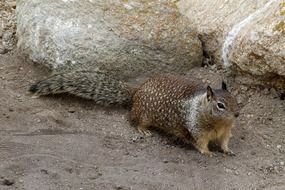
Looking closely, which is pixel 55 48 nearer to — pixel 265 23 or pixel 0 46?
pixel 0 46

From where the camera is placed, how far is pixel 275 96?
21.0 ft

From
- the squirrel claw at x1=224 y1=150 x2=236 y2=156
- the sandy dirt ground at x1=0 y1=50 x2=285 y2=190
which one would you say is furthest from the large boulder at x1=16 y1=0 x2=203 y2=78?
the squirrel claw at x1=224 y1=150 x2=236 y2=156

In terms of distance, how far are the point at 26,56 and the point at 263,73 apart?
2509 mm

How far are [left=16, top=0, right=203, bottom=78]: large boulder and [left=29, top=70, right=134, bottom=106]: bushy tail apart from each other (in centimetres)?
21

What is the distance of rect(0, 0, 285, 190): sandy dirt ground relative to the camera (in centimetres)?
520

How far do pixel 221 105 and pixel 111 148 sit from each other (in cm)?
103

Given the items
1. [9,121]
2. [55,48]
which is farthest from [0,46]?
[9,121]

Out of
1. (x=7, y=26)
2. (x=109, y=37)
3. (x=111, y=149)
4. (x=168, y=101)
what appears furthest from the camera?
A: (x=7, y=26)

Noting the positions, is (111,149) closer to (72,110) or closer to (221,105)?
(72,110)

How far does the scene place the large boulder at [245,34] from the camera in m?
6.07

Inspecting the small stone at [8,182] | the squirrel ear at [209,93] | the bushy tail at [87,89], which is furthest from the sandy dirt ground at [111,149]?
the squirrel ear at [209,93]

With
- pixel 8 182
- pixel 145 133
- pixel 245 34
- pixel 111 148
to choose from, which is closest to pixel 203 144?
pixel 145 133

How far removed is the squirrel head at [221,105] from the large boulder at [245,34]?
656mm

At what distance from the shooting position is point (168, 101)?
616cm
